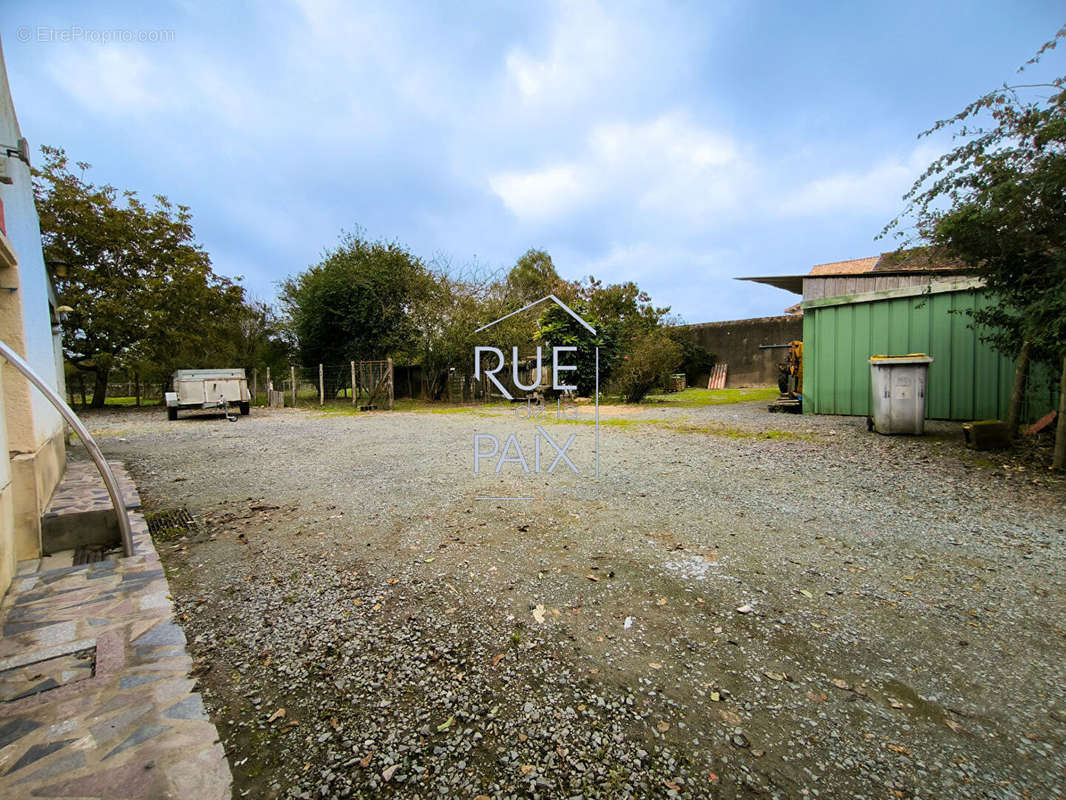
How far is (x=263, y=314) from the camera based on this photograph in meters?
22.0

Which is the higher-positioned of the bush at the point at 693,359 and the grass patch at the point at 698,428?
the bush at the point at 693,359

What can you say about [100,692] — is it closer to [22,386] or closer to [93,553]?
[93,553]

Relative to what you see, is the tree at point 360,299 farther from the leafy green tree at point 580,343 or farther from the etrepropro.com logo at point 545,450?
the etrepropro.com logo at point 545,450

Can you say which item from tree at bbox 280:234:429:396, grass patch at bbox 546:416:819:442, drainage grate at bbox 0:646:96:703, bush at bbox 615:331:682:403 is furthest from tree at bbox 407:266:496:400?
drainage grate at bbox 0:646:96:703

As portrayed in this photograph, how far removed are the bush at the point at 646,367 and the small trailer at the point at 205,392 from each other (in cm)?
1029

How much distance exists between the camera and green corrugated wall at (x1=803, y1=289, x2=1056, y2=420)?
6.90m

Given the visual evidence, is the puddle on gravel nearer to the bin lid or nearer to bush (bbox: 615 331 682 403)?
the bin lid

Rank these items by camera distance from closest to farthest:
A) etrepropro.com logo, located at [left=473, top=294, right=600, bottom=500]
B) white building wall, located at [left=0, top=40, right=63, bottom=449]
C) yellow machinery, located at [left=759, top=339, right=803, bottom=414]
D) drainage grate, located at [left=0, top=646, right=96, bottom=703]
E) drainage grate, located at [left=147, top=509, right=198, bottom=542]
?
drainage grate, located at [left=0, top=646, right=96, bottom=703] < drainage grate, located at [left=147, top=509, right=198, bottom=542] < white building wall, located at [left=0, top=40, right=63, bottom=449] < etrepropro.com logo, located at [left=473, top=294, right=600, bottom=500] < yellow machinery, located at [left=759, top=339, right=803, bottom=414]

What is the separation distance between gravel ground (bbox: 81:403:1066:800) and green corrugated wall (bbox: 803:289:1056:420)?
3457mm

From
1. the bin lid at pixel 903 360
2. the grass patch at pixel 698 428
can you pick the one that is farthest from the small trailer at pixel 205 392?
the bin lid at pixel 903 360

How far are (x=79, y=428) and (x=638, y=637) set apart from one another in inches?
131

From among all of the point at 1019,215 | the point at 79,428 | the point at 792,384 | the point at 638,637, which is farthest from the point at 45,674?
the point at 792,384

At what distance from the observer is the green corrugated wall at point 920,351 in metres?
6.90

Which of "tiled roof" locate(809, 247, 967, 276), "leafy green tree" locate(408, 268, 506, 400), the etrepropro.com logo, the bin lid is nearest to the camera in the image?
the etrepropro.com logo
